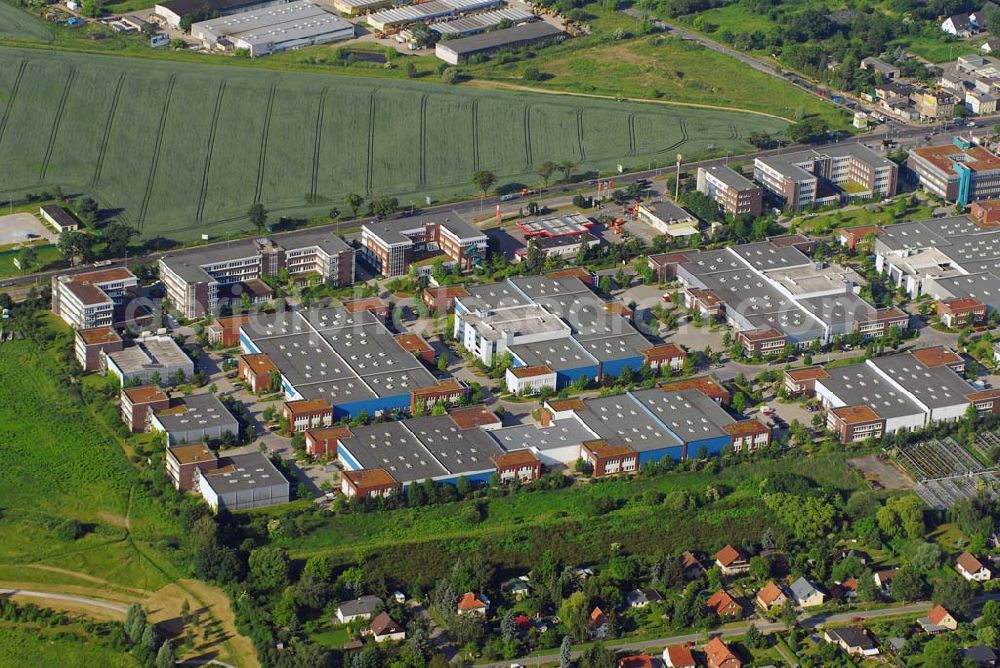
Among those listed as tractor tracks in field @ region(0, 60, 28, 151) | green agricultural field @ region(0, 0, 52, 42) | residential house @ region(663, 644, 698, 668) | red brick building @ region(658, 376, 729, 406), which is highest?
green agricultural field @ region(0, 0, 52, 42)

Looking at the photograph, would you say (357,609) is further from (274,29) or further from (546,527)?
(274,29)

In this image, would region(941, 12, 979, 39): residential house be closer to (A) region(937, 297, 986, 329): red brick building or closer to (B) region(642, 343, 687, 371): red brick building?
(A) region(937, 297, 986, 329): red brick building

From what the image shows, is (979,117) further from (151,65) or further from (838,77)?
(151,65)

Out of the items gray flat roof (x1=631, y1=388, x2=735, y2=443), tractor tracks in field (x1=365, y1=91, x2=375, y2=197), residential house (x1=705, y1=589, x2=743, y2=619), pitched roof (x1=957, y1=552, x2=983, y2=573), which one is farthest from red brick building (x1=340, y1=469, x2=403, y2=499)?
tractor tracks in field (x1=365, y1=91, x2=375, y2=197)

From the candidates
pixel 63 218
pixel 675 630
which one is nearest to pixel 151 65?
pixel 63 218

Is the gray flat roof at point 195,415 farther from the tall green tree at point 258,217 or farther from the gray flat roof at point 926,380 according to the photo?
the gray flat roof at point 926,380

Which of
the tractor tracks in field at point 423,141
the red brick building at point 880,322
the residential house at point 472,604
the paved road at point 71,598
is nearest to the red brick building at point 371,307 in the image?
the tractor tracks in field at point 423,141

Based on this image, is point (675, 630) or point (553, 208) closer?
point (675, 630)
